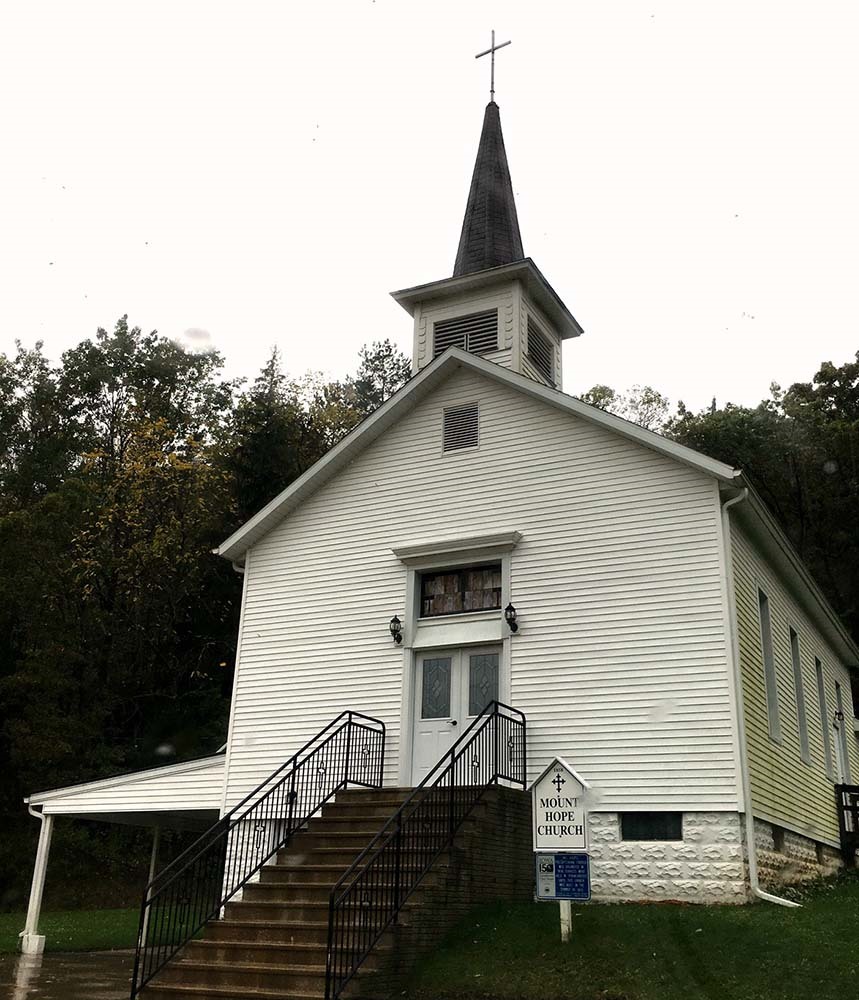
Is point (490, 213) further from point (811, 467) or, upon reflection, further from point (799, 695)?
point (811, 467)

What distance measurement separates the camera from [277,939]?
406 inches

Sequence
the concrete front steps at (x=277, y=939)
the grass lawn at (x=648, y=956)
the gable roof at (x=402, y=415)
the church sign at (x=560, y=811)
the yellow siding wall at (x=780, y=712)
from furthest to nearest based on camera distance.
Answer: the gable roof at (x=402, y=415) < the yellow siding wall at (x=780, y=712) < the church sign at (x=560, y=811) < the concrete front steps at (x=277, y=939) < the grass lawn at (x=648, y=956)

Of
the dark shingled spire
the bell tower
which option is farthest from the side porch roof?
the dark shingled spire

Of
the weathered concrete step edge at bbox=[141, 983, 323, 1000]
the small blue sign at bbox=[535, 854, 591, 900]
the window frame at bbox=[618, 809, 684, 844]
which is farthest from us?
the window frame at bbox=[618, 809, 684, 844]

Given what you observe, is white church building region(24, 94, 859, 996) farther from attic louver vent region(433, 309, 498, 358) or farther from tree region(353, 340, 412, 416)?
tree region(353, 340, 412, 416)

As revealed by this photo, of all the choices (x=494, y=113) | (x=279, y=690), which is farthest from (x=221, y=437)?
(x=279, y=690)

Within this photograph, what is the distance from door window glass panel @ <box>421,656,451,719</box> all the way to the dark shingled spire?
7423 millimetres

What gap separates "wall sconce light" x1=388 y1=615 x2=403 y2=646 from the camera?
1491 centimetres

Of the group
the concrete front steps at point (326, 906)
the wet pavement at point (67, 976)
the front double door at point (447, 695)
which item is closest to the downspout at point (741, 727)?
the concrete front steps at point (326, 906)

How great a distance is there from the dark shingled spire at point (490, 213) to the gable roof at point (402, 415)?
358 centimetres

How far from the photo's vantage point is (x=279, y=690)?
15.7 meters

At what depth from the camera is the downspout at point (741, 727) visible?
1193 centimetres

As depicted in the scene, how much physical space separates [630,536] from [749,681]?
7.71 feet

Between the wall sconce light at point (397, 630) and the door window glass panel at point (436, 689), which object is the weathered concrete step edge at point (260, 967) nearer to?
the door window glass panel at point (436, 689)
